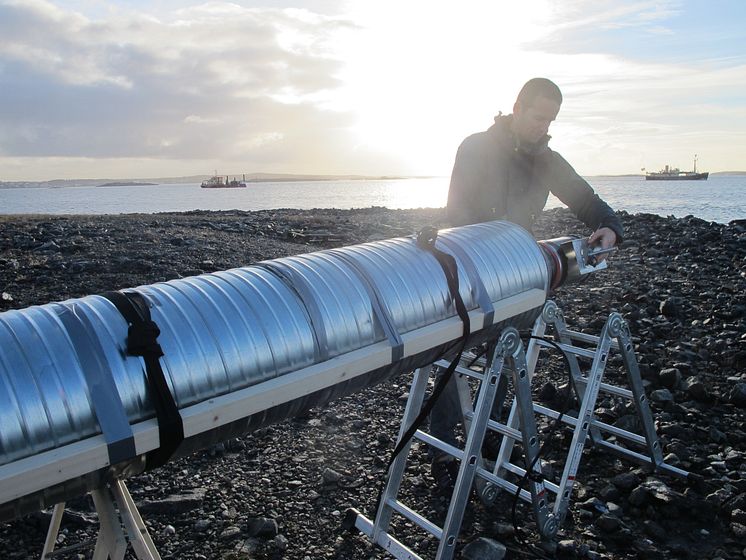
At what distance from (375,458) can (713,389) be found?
3.70 m

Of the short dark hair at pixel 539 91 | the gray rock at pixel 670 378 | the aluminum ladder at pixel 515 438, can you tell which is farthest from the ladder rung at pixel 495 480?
the gray rock at pixel 670 378

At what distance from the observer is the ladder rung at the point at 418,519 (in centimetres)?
371

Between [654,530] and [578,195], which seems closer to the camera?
[654,530]

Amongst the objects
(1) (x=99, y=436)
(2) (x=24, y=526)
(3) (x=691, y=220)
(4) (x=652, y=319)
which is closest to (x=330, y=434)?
(2) (x=24, y=526)

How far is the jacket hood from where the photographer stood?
4668 mm

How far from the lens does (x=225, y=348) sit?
263cm

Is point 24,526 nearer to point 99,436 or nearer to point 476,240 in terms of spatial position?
point 99,436

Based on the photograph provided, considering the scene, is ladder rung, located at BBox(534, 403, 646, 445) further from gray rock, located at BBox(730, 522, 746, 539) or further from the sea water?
the sea water

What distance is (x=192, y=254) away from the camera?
12352 mm

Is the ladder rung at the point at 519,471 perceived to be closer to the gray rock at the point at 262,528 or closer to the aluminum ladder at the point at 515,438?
the aluminum ladder at the point at 515,438

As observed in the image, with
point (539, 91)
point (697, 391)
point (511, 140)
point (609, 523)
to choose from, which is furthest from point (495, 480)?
point (697, 391)

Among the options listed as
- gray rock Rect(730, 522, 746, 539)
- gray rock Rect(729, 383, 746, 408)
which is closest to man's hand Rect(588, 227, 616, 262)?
gray rock Rect(730, 522, 746, 539)

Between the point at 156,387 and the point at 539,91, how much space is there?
333 cm

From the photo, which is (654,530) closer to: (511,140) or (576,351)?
(576,351)
